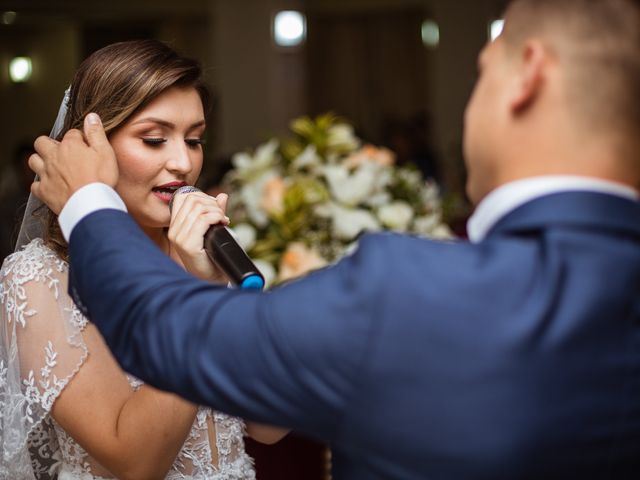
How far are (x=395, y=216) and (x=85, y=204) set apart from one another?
194 cm

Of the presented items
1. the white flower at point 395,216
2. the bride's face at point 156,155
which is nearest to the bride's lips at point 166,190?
the bride's face at point 156,155

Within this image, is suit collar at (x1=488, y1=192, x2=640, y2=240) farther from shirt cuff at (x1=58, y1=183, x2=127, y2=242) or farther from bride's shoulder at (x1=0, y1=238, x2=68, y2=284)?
bride's shoulder at (x1=0, y1=238, x2=68, y2=284)

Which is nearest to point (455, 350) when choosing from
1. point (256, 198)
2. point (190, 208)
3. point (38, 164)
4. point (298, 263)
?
point (190, 208)

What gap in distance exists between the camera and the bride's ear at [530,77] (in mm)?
1070

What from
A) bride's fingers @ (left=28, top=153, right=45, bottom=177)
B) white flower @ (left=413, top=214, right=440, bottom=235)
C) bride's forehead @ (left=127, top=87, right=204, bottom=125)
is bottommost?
white flower @ (left=413, top=214, right=440, bottom=235)

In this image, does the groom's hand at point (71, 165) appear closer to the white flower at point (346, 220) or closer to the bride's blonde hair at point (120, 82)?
the bride's blonde hair at point (120, 82)

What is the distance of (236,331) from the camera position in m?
1.05

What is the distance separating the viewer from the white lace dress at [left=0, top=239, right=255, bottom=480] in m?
1.71

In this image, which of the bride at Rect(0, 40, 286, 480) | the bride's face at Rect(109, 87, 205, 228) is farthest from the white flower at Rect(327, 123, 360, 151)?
the bride's face at Rect(109, 87, 205, 228)

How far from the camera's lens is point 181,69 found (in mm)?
1879

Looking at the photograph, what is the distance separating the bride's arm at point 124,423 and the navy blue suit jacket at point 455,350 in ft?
1.90

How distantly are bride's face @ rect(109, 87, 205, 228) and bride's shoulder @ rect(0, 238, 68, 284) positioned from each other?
0.60 ft

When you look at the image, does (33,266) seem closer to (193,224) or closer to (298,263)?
(193,224)

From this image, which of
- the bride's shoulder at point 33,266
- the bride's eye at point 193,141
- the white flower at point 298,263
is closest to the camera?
the bride's shoulder at point 33,266
